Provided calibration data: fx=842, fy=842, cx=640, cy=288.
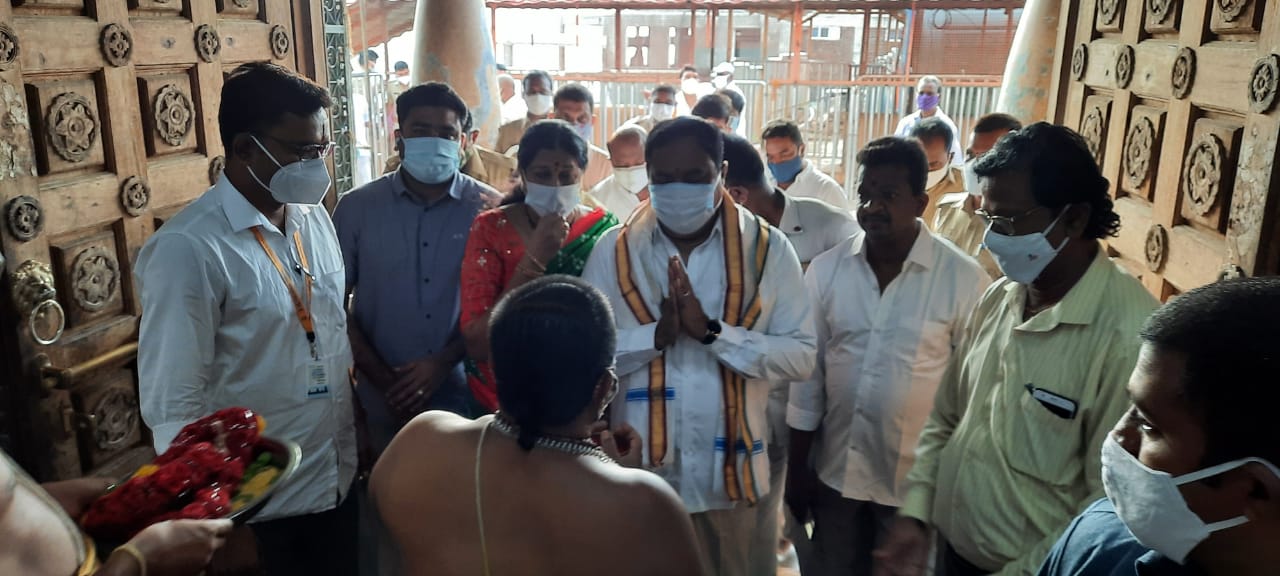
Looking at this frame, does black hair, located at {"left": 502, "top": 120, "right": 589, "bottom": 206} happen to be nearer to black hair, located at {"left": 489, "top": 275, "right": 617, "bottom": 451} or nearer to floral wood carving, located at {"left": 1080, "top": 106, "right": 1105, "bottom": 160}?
black hair, located at {"left": 489, "top": 275, "right": 617, "bottom": 451}

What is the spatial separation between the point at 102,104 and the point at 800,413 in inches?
101

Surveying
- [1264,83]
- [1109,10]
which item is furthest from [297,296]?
[1109,10]

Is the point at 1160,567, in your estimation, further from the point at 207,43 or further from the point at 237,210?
the point at 207,43

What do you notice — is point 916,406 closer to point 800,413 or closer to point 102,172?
point 800,413

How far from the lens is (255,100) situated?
90.8 inches

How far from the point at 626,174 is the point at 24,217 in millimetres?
3269

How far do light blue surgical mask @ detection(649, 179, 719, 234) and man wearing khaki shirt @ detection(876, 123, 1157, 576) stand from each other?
2.49ft

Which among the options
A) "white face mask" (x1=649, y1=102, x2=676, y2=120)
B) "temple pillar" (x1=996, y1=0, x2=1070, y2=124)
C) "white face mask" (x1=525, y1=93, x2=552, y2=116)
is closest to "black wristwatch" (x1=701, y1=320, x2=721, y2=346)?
"temple pillar" (x1=996, y1=0, x2=1070, y2=124)

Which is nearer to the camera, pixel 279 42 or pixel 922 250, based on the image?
pixel 922 250

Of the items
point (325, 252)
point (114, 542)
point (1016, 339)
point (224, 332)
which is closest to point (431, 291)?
point (325, 252)

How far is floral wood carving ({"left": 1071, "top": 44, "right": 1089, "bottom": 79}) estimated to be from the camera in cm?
352

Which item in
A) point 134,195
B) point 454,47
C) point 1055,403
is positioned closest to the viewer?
point 1055,403

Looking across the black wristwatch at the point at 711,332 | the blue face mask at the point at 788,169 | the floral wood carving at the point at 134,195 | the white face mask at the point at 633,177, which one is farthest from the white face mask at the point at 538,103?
the black wristwatch at the point at 711,332

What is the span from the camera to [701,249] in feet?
8.29
